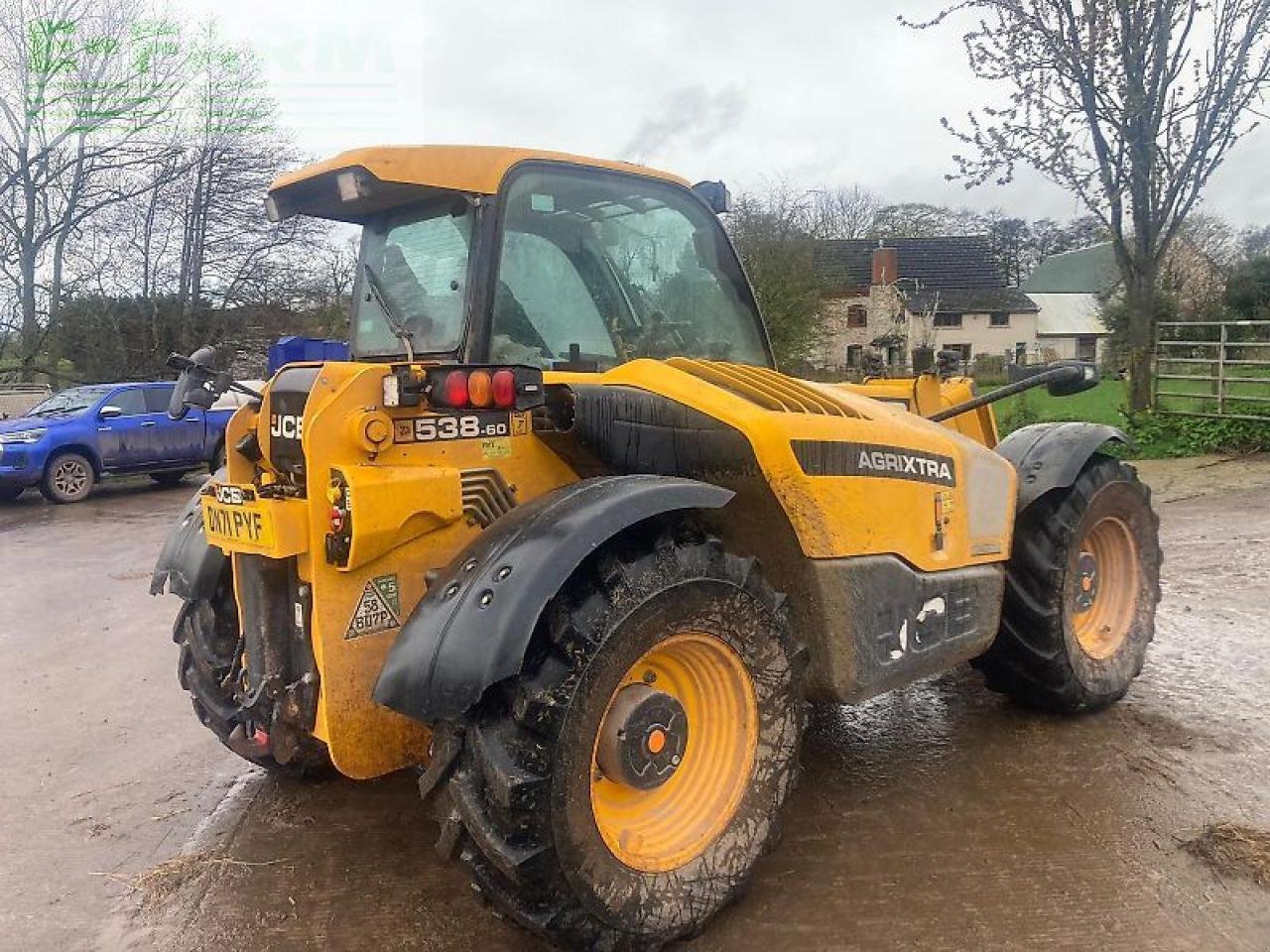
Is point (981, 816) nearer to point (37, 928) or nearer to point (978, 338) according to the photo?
point (37, 928)

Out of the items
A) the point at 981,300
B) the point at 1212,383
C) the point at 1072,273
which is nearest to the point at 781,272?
the point at 1212,383

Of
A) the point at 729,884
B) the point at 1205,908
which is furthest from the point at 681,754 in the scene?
the point at 1205,908

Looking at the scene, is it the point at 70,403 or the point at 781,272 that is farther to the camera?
the point at 781,272

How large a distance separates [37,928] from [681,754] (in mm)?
1984

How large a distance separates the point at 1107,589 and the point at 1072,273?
57747 millimetres

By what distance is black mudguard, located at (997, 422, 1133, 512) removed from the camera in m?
4.10

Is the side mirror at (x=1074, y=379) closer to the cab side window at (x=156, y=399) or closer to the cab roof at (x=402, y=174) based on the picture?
the cab roof at (x=402, y=174)

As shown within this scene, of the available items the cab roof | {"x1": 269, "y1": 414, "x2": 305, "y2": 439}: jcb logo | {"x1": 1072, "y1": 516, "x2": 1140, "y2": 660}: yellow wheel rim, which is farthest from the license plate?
{"x1": 1072, "y1": 516, "x2": 1140, "y2": 660}: yellow wheel rim

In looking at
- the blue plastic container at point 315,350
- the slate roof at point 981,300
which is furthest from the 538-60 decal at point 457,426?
the slate roof at point 981,300

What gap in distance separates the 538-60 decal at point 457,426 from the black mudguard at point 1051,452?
226cm

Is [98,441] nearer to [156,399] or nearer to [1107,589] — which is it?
[156,399]

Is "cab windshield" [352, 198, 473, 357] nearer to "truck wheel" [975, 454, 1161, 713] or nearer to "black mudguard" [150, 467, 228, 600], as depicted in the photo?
"black mudguard" [150, 467, 228, 600]

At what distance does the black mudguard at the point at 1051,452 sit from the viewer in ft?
13.5

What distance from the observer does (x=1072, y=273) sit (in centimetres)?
5650
